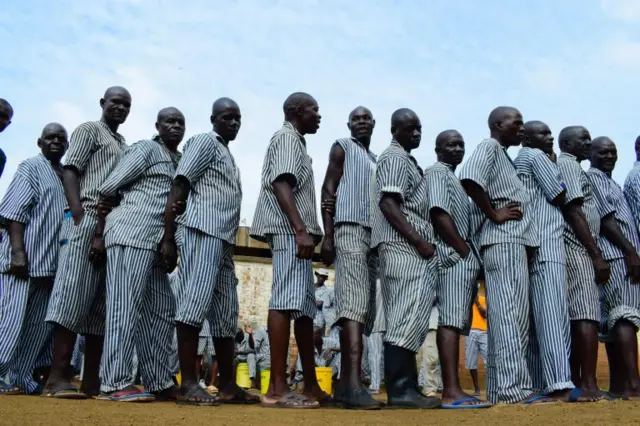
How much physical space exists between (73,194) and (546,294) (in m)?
3.73

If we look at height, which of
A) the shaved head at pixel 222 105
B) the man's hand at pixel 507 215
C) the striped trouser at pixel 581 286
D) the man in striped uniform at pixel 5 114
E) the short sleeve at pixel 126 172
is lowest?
the striped trouser at pixel 581 286

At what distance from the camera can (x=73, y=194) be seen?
588 cm

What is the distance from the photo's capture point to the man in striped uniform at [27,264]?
617 centimetres

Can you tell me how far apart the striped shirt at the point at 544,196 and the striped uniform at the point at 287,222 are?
1715 mm

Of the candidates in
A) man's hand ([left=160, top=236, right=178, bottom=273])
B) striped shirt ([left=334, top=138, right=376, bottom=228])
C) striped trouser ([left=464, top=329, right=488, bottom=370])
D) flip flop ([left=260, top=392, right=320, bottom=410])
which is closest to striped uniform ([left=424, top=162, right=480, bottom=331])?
striped shirt ([left=334, top=138, right=376, bottom=228])

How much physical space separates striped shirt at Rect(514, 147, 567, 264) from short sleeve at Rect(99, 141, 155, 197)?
2989 millimetres

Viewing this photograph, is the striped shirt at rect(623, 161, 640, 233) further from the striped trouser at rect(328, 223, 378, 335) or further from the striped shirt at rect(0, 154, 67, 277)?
the striped shirt at rect(0, 154, 67, 277)

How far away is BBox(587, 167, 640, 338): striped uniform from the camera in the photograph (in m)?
6.48

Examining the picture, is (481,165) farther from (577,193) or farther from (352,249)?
(352,249)

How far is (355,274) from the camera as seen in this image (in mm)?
5590

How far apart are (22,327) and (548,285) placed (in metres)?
4.27

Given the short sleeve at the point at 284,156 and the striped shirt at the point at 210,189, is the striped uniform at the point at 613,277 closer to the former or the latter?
the short sleeve at the point at 284,156

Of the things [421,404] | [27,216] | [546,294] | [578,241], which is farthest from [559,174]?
[27,216]

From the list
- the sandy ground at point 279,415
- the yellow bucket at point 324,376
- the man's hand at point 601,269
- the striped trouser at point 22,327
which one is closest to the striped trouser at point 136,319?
the sandy ground at point 279,415
